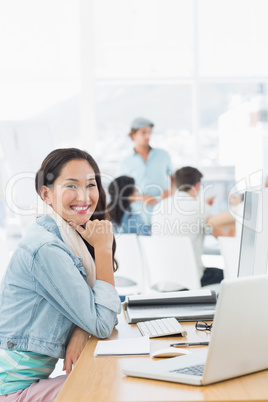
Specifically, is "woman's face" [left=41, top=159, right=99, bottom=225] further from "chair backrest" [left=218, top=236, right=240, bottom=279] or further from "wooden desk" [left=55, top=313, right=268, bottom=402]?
"chair backrest" [left=218, top=236, right=240, bottom=279]

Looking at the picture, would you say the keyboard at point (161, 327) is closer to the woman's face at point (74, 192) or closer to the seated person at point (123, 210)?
the woman's face at point (74, 192)

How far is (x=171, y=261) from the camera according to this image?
3684 mm

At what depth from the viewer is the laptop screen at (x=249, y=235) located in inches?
72.9

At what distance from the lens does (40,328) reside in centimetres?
175

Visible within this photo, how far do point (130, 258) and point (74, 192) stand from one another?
194cm

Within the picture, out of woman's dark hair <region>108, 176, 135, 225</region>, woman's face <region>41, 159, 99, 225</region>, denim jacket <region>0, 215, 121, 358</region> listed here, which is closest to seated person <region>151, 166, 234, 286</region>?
woman's dark hair <region>108, 176, 135, 225</region>

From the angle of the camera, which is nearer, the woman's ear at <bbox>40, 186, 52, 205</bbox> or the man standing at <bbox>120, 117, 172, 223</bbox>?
the woman's ear at <bbox>40, 186, 52, 205</bbox>

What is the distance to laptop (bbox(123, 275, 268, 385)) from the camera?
4.09 feet

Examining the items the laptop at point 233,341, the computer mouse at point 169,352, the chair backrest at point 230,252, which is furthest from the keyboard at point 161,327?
the chair backrest at point 230,252

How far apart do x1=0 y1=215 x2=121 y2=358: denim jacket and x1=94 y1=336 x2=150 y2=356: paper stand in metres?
0.07

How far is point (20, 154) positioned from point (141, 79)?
216 centimetres

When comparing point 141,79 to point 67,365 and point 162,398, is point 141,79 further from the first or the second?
point 162,398

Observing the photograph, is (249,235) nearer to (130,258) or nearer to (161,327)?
(161,327)

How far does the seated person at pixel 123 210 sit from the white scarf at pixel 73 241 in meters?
1.95
